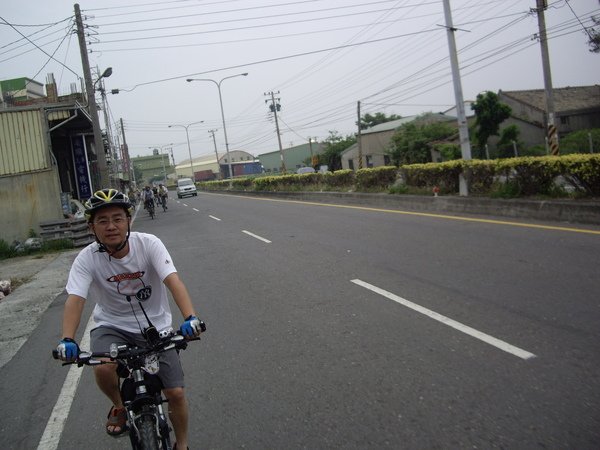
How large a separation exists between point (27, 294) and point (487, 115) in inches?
1347

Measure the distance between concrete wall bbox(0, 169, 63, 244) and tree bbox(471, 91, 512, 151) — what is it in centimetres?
3001

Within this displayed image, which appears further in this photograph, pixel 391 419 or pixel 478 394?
pixel 478 394

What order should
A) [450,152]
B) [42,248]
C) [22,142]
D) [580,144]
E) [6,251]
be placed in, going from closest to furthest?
[6,251] < [42,248] < [22,142] < [580,144] < [450,152]

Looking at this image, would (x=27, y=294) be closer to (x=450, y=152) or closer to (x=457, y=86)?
(x=457, y=86)

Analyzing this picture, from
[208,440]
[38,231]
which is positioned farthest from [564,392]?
[38,231]

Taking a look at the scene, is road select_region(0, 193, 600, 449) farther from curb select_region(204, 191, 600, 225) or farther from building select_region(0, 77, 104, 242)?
building select_region(0, 77, 104, 242)

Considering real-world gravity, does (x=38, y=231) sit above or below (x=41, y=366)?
above

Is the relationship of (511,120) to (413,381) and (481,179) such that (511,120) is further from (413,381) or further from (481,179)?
(413,381)

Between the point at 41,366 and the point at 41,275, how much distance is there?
6797 mm

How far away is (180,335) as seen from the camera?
8.68 feet

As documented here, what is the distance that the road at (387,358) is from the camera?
3.16 m

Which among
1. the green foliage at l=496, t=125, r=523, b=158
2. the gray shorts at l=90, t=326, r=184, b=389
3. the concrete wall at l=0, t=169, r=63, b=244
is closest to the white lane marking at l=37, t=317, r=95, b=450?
the gray shorts at l=90, t=326, r=184, b=389

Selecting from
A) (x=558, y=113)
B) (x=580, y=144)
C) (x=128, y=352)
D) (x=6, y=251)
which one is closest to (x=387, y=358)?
(x=128, y=352)

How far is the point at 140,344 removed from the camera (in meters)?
3.14
